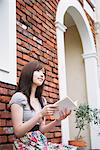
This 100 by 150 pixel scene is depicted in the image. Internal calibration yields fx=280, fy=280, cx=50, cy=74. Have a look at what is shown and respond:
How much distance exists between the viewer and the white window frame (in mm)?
2884

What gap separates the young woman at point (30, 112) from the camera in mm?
2088

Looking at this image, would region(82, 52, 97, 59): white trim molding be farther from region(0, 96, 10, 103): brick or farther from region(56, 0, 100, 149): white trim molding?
region(0, 96, 10, 103): brick

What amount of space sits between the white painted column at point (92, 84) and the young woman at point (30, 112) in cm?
336

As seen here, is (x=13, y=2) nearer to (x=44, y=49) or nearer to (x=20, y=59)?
(x=20, y=59)

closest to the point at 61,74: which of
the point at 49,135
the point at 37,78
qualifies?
the point at 49,135

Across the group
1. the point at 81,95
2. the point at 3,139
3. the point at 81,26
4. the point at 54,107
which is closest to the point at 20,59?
the point at 3,139

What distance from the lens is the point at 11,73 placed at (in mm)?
2912

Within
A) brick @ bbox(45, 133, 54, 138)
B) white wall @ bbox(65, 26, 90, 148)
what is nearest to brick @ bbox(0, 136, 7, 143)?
brick @ bbox(45, 133, 54, 138)

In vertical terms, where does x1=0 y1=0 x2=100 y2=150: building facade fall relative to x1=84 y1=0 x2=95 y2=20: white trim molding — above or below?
below

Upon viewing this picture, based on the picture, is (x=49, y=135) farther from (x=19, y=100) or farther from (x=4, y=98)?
(x=19, y=100)

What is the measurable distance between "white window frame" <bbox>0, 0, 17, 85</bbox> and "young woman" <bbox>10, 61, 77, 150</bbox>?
0.49m

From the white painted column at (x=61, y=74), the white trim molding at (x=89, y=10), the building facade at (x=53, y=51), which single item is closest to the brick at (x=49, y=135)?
the building facade at (x=53, y=51)

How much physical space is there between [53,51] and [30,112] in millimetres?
2028

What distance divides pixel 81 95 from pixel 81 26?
1546 millimetres
